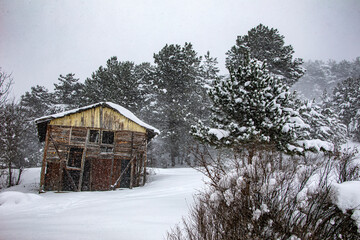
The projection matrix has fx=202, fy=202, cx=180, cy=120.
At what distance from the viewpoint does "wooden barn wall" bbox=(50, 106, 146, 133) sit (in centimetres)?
1491

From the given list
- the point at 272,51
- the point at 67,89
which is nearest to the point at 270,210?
the point at 272,51

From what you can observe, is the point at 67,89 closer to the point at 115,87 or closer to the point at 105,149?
the point at 115,87

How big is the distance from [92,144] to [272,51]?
20.1m

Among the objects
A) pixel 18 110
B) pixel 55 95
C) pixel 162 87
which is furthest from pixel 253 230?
pixel 55 95

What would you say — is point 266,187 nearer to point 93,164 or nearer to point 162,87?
point 93,164

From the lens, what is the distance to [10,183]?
1894cm

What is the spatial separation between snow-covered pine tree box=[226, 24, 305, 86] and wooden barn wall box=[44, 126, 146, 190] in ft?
42.6

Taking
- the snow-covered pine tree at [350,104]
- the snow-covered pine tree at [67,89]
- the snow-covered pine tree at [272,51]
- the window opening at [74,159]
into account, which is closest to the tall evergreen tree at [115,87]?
the snow-covered pine tree at [67,89]

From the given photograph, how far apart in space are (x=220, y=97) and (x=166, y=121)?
20217mm

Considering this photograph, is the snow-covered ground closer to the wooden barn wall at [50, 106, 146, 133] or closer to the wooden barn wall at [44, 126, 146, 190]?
the wooden barn wall at [44, 126, 146, 190]

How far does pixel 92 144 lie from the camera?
50.1ft

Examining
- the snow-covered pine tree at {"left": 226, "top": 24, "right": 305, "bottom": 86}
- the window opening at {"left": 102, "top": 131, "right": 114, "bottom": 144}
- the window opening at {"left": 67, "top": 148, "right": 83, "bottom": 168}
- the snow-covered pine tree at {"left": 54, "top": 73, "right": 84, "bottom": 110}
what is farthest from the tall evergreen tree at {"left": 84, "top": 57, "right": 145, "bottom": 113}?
the snow-covered pine tree at {"left": 226, "top": 24, "right": 305, "bottom": 86}

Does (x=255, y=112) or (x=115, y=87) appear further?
(x=115, y=87)

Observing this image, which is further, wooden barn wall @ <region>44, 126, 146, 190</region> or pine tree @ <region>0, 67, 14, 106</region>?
wooden barn wall @ <region>44, 126, 146, 190</region>
